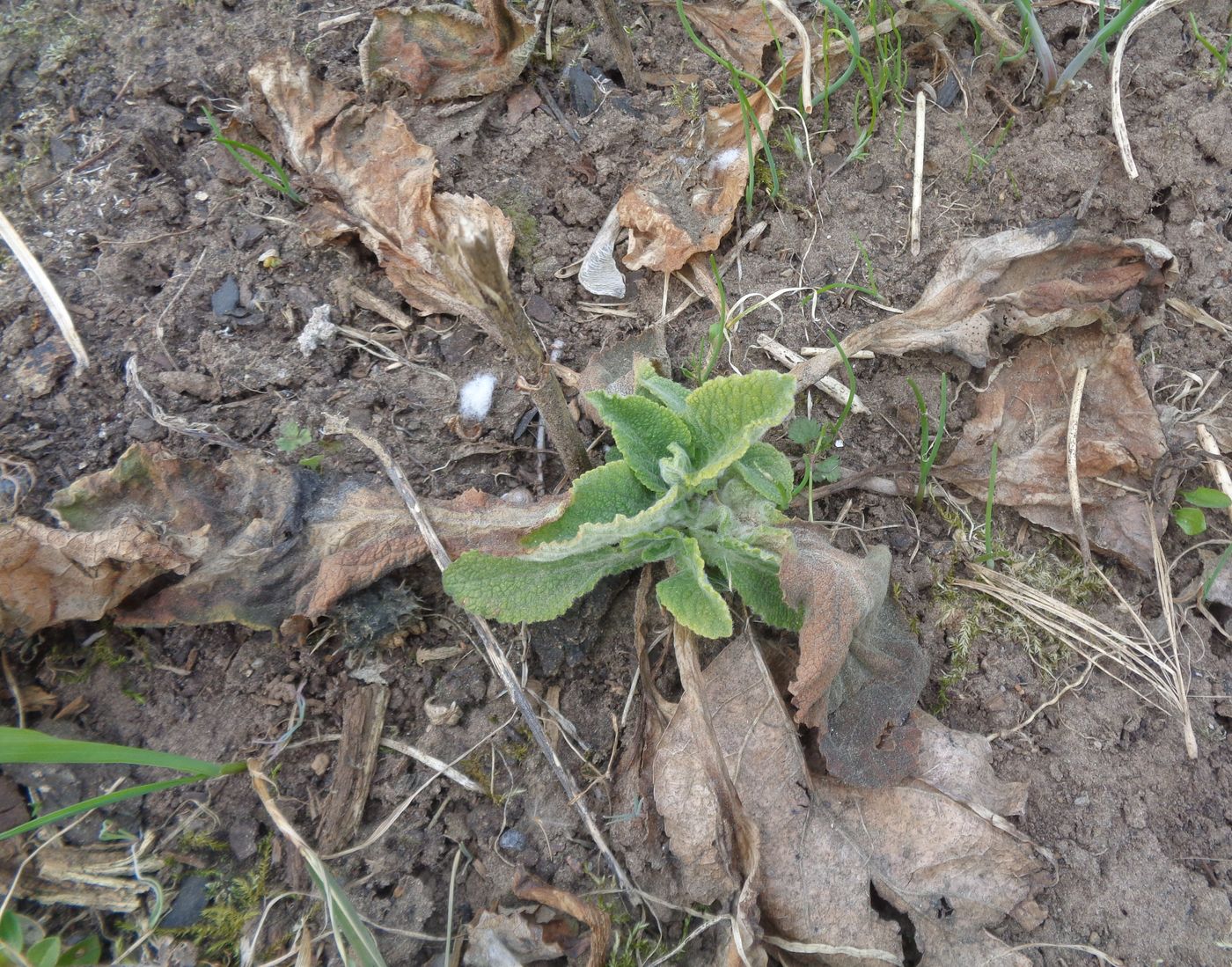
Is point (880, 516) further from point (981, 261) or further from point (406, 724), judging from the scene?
point (406, 724)

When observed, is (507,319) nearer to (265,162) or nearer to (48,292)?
(265,162)

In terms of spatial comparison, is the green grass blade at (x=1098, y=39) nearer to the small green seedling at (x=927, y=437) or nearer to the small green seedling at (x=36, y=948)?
the small green seedling at (x=927, y=437)

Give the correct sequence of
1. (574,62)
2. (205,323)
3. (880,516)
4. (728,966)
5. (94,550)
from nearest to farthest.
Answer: (728,966) → (94,550) → (880,516) → (205,323) → (574,62)

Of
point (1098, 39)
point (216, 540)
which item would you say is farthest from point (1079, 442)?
point (216, 540)

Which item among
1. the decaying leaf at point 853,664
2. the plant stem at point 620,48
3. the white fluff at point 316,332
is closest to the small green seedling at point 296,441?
the white fluff at point 316,332

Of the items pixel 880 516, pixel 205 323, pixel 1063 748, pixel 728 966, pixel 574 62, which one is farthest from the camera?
pixel 574 62

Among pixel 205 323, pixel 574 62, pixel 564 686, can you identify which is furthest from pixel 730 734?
pixel 574 62
